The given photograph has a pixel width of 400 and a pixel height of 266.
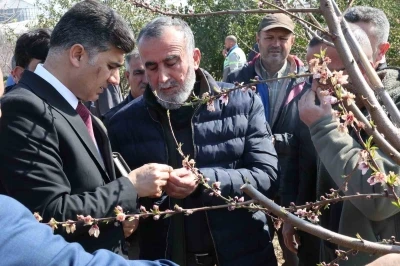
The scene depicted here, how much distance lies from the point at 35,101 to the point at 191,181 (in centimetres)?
76

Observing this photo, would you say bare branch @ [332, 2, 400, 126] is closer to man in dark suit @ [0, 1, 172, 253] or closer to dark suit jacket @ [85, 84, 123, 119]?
man in dark suit @ [0, 1, 172, 253]

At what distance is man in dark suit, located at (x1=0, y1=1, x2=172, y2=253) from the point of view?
2.37 m

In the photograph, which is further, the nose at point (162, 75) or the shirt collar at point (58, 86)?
the nose at point (162, 75)

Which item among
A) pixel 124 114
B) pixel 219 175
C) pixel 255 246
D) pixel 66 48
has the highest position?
pixel 66 48

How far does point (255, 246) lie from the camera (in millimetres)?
3006

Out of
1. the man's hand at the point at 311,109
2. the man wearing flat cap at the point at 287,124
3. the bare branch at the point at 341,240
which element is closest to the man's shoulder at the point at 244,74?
the man wearing flat cap at the point at 287,124

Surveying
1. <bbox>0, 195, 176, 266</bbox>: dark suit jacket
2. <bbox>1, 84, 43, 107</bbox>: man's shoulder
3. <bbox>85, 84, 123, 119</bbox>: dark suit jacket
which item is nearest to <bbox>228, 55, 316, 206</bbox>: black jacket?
<bbox>1, 84, 43, 107</bbox>: man's shoulder

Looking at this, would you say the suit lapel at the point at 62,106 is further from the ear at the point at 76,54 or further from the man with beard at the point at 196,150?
the man with beard at the point at 196,150

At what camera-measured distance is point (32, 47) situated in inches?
170

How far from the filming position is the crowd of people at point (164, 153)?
238cm

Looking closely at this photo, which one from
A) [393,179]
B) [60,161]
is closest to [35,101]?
[60,161]

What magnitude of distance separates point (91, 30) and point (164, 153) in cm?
73

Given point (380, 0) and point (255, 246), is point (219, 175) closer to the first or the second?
point (255, 246)

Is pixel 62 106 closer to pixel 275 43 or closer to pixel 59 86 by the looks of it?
pixel 59 86
